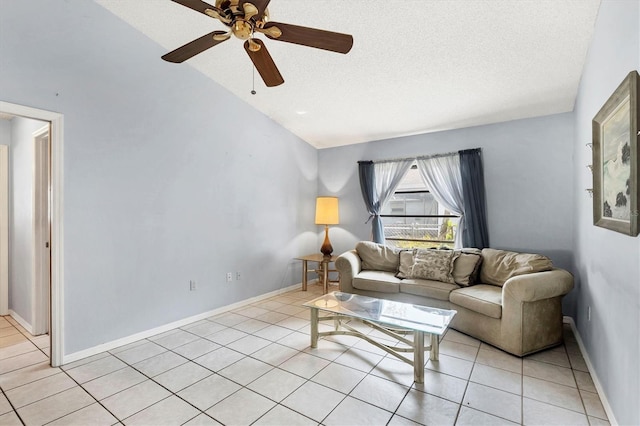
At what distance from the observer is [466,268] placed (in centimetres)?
366

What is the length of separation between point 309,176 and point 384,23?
3.22m

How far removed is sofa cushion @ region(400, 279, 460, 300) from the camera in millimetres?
3439

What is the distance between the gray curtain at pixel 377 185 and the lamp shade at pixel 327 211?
1.71ft

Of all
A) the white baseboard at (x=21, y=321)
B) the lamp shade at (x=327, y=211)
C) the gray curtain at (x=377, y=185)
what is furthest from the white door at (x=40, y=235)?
the gray curtain at (x=377, y=185)

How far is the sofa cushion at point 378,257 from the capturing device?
4.37 m

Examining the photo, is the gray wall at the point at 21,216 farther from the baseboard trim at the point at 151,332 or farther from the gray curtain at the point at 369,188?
the gray curtain at the point at 369,188

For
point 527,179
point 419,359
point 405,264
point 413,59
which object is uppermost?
point 413,59

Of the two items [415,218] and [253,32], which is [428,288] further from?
[253,32]

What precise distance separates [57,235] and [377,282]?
329 cm

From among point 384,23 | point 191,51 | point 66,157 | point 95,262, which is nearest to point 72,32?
point 66,157

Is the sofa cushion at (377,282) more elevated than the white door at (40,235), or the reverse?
the white door at (40,235)

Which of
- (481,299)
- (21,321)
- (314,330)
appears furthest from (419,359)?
(21,321)

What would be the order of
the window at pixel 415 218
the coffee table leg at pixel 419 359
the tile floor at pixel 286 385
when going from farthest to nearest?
the window at pixel 415 218, the coffee table leg at pixel 419 359, the tile floor at pixel 286 385

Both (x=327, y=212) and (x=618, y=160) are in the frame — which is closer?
(x=618, y=160)
